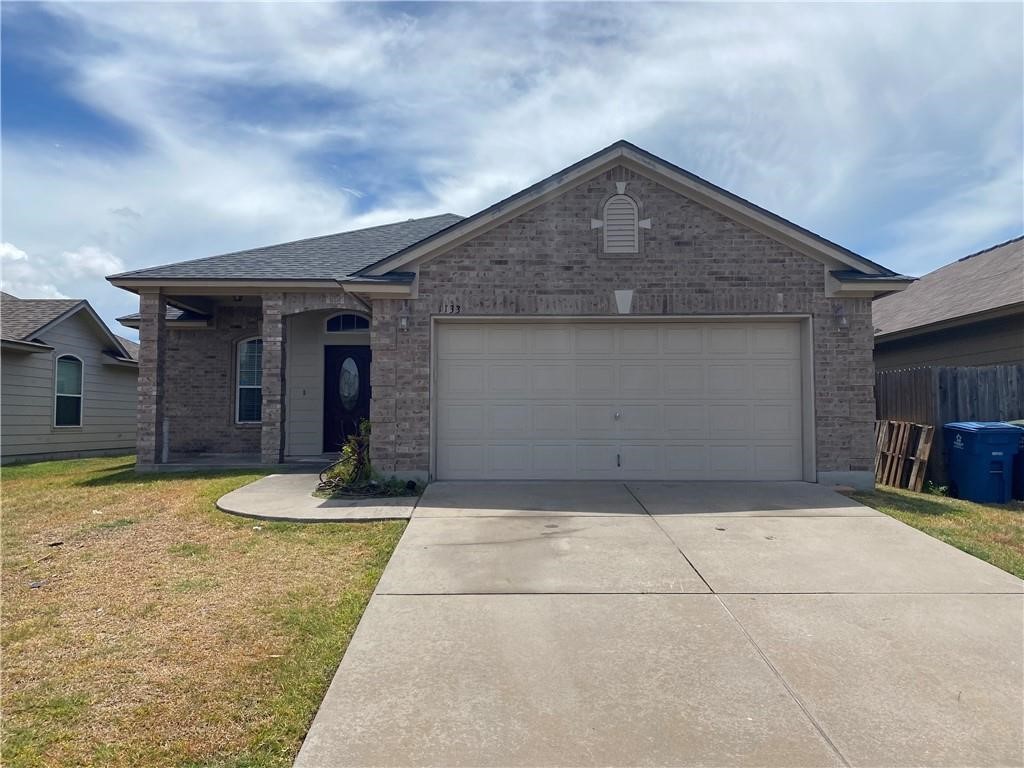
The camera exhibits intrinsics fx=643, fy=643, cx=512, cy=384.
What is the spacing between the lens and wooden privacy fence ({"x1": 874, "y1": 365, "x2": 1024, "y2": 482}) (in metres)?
9.88

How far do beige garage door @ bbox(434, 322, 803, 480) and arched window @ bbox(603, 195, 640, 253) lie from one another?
44.4 inches

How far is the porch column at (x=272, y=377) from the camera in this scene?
11969 mm

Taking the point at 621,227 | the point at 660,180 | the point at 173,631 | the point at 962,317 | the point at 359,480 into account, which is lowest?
the point at 173,631

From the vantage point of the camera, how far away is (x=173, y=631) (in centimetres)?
425

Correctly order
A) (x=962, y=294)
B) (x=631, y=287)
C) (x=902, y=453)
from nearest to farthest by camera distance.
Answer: (x=631, y=287), (x=902, y=453), (x=962, y=294)

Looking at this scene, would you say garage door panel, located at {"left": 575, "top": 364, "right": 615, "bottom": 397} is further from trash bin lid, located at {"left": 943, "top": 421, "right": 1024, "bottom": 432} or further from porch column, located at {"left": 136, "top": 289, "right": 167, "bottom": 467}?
porch column, located at {"left": 136, "top": 289, "right": 167, "bottom": 467}

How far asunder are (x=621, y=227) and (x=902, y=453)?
5.77 m

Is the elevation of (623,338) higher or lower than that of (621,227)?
lower

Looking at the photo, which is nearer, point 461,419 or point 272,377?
point 461,419

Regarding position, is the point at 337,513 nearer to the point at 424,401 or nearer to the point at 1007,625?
the point at 424,401

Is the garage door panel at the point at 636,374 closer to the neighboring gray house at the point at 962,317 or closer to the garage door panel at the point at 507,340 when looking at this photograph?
the garage door panel at the point at 507,340

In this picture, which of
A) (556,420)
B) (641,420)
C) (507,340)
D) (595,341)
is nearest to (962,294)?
(641,420)

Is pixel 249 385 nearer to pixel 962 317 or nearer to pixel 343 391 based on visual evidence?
pixel 343 391

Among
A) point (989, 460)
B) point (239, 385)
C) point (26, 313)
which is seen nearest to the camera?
point (989, 460)
